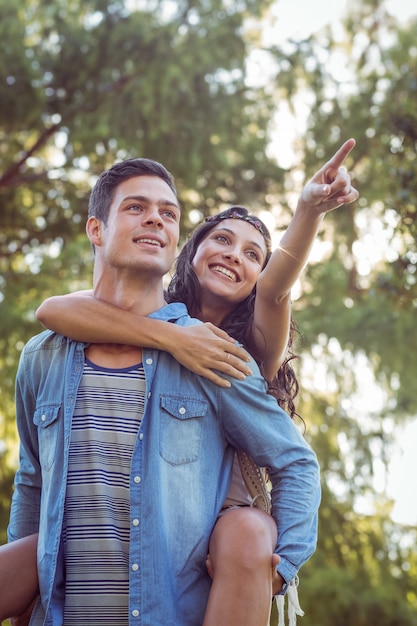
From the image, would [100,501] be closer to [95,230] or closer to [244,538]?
[244,538]

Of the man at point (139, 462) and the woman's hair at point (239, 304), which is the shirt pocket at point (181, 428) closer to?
the man at point (139, 462)

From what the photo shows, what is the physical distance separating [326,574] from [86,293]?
7808 millimetres

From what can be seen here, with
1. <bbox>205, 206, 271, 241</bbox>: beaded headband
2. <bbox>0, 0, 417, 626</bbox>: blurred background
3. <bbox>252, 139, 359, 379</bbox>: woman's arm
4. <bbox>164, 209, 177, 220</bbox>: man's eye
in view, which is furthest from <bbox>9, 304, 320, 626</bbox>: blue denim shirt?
<bbox>0, 0, 417, 626</bbox>: blurred background

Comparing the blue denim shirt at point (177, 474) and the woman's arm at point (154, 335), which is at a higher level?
the woman's arm at point (154, 335)

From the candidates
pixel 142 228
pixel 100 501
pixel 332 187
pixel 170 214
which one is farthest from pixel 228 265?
pixel 100 501

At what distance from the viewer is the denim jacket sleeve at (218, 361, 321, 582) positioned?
2475 millimetres

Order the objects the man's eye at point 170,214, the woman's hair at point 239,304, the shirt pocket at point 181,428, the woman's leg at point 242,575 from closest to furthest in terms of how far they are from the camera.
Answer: the woman's leg at point 242,575
the shirt pocket at point 181,428
the man's eye at point 170,214
the woman's hair at point 239,304

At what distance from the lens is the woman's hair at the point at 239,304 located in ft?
9.96

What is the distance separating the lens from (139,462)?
96.0 inches

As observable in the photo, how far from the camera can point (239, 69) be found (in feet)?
34.8

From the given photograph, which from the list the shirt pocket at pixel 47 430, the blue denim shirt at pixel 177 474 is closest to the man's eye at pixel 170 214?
the blue denim shirt at pixel 177 474

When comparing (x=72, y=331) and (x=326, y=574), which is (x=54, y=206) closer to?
(x=326, y=574)

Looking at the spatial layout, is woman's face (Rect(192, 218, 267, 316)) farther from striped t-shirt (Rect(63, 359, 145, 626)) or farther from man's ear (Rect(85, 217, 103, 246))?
striped t-shirt (Rect(63, 359, 145, 626))

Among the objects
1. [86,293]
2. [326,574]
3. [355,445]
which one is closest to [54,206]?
[355,445]
